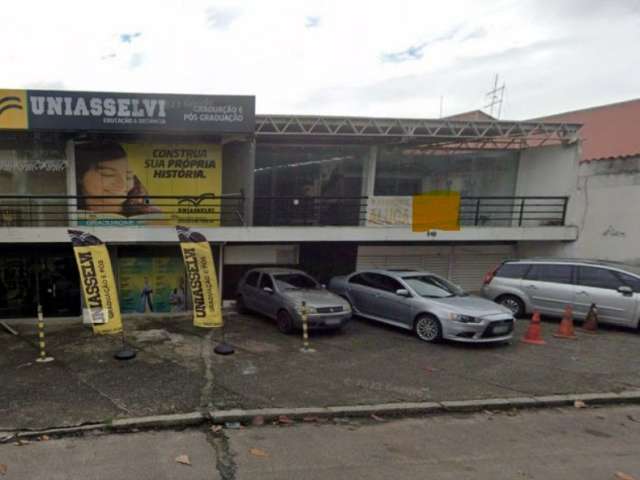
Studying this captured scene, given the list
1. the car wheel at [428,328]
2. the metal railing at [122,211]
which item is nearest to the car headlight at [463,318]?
the car wheel at [428,328]

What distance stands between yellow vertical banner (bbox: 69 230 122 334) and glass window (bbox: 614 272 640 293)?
460 inches

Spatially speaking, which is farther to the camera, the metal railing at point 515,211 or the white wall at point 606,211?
the metal railing at point 515,211

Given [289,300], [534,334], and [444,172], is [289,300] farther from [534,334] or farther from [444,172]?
[444,172]

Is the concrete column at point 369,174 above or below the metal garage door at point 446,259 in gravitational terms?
above

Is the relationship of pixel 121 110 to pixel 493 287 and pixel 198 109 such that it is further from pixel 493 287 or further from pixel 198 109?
pixel 493 287

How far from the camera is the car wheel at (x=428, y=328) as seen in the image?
903 centimetres

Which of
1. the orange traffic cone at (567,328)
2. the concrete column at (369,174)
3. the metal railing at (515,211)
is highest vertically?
the concrete column at (369,174)

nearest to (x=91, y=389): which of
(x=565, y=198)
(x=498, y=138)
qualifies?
(x=498, y=138)

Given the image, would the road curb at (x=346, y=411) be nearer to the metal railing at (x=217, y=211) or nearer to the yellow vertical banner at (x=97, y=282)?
the yellow vertical banner at (x=97, y=282)

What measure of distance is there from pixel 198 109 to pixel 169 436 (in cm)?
805

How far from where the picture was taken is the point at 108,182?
39.1 feet

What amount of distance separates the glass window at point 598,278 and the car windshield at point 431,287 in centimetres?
334

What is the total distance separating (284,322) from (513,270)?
6707 millimetres

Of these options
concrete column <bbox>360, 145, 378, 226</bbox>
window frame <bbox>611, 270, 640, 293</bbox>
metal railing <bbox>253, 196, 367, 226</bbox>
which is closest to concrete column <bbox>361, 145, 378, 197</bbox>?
concrete column <bbox>360, 145, 378, 226</bbox>
